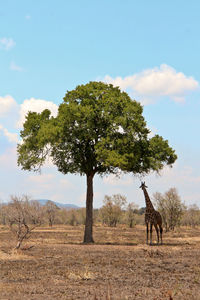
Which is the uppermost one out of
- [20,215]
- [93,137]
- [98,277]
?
[93,137]

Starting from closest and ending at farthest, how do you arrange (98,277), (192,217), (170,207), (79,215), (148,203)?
(98,277) → (148,203) → (170,207) → (192,217) → (79,215)

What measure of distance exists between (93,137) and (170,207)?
3417cm

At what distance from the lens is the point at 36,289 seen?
11.8 m

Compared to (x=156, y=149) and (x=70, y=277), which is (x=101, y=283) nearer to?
(x=70, y=277)

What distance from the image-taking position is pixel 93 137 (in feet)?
94.2

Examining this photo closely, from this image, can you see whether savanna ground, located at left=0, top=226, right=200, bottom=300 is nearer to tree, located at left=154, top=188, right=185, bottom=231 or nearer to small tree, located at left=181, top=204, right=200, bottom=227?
Answer: tree, located at left=154, top=188, right=185, bottom=231

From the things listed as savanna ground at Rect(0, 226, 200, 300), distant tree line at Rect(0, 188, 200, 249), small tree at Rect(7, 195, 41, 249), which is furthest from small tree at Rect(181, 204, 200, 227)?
savanna ground at Rect(0, 226, 200, 300)

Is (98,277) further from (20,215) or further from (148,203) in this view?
(148,203)

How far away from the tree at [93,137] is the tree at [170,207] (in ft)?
97.5

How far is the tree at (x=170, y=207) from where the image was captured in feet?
193

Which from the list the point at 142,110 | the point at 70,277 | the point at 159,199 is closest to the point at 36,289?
the point at 70,277

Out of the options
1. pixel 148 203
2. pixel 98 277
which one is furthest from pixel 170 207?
pixel 98 277

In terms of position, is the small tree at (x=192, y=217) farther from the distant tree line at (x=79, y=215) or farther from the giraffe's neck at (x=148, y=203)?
the giraffe's neck at (x=148, y=203)

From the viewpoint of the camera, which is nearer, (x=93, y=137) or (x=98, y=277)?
(x=98, y=277)
